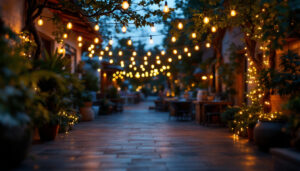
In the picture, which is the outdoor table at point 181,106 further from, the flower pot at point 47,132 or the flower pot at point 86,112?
the flower pot at point 47,132

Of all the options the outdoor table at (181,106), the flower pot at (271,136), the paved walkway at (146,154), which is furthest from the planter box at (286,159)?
the outdoor table at (181,106)

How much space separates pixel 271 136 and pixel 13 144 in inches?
160

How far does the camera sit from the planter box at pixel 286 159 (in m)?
3.25

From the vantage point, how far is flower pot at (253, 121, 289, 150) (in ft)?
15.1

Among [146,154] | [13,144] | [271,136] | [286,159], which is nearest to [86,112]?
[146,154]

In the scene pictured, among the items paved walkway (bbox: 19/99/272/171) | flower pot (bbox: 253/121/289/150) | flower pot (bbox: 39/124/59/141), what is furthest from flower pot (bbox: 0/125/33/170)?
flower pot (bbox: 253/121/289/150)

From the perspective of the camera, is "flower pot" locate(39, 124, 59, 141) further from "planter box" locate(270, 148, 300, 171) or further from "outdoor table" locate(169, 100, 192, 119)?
"outdoor table" locate(169, 100, 192, 119)

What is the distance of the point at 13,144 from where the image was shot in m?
3.30

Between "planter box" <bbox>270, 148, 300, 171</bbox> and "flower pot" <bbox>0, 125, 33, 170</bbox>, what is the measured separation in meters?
3.41

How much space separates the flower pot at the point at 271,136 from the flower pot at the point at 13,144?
3.88 meters

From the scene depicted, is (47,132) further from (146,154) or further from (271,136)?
(271,136)

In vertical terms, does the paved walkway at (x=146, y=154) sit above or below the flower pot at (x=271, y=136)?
below

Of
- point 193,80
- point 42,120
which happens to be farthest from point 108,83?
point 42,120

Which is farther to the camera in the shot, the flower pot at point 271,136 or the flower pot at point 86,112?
the flower pot at point 86,112
